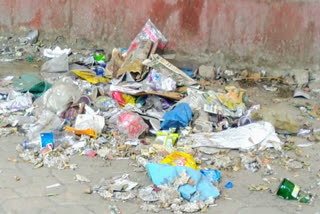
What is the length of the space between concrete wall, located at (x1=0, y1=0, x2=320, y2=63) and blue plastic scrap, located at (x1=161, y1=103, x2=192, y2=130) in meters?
1.49

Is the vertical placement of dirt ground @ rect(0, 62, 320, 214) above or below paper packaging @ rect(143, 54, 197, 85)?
below

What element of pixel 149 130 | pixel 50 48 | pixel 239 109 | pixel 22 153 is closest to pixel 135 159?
pixel 149 130

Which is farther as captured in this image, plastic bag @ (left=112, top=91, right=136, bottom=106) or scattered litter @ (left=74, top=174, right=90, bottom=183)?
plastic bag @ (left=112, top=91, right=136, bottom=106)

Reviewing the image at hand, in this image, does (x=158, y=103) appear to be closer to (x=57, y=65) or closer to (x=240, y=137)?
(x=240, y=137)

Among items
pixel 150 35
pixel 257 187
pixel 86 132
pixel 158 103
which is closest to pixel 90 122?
pixel 86 132

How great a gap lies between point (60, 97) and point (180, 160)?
1.42 meters

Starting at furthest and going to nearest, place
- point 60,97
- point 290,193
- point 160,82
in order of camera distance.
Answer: point 160,82 < point 60,97 < point 290,193

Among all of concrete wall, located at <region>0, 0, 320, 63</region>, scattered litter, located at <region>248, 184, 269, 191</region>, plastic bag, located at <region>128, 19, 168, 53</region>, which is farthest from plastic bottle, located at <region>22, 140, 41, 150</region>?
concrete wall, located at <region>0, 0, 320, 63</region>

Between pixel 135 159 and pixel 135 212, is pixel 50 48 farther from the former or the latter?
pixel 135 212

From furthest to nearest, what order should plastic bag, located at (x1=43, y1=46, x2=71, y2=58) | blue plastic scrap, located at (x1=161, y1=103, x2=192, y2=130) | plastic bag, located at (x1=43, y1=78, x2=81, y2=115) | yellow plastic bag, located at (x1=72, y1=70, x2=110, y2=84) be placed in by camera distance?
plastic bag, located at (x1=43, y1=46, x2=71, y2=58) → yellow plastic bag, located at (x1=72, y1=70, x2=110, y2=84) → plastic bag, located at (x1=43, y1=78, x2=81, y2=115) → blue plastic scrap, located at (x1=161, y1=103, x2=192, y2=130)

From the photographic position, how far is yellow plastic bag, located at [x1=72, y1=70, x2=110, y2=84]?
544 cm

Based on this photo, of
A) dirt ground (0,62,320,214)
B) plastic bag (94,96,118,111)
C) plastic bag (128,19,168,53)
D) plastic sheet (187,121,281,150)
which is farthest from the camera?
plastic bag (128,19,168,53)

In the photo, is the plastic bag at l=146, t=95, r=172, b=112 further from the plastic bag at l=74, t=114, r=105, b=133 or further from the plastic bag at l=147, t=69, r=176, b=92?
the plastic bag at l=74, t=114, r=105, b=133

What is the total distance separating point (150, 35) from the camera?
19.9ft
